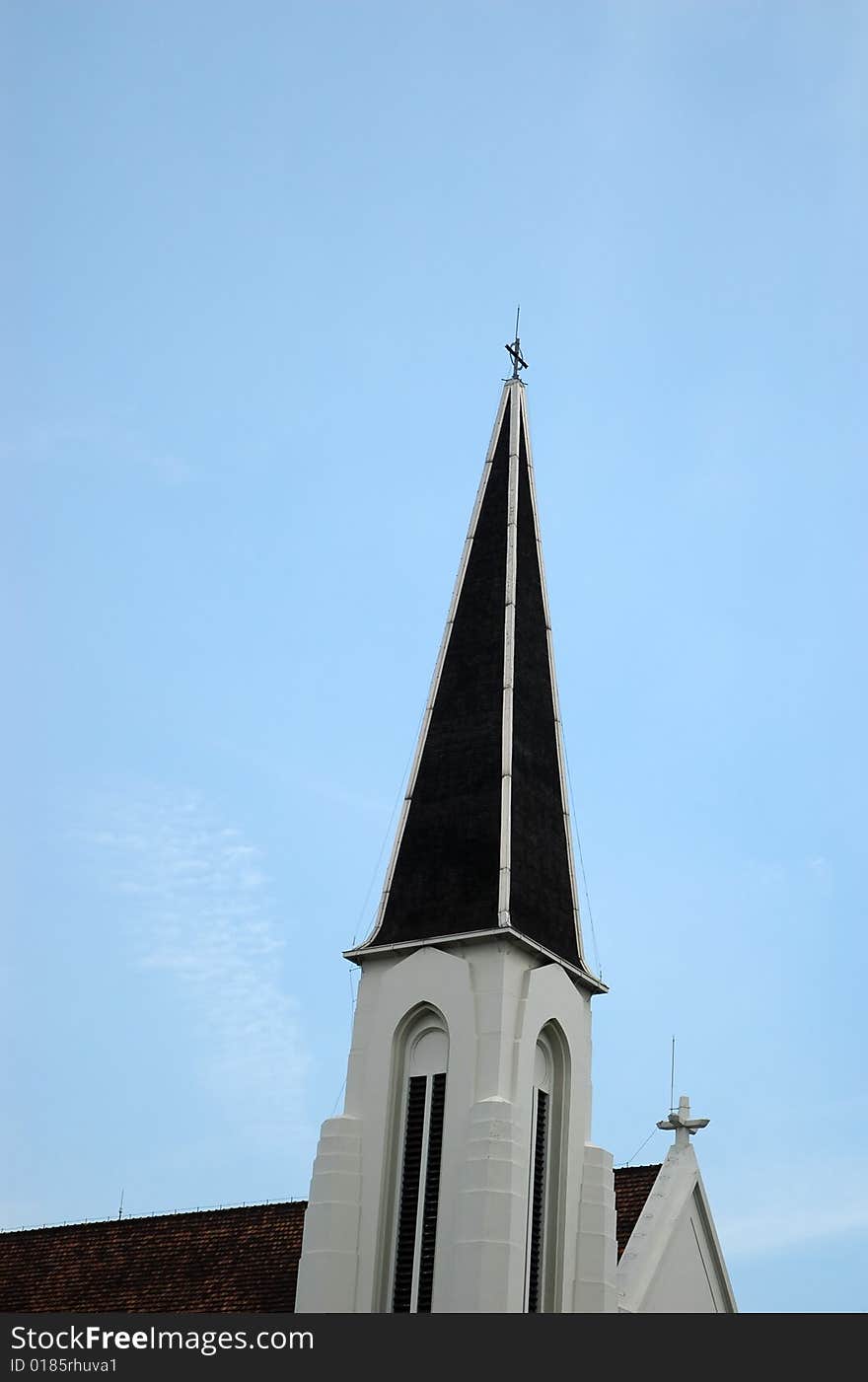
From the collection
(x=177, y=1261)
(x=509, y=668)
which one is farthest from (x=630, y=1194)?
(x=509, y=668)

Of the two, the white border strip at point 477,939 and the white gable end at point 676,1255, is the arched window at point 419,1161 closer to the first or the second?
the white border strip at point 477,939

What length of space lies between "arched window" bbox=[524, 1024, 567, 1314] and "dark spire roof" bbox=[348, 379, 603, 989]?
1.70 m

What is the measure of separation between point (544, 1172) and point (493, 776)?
22.7 ft

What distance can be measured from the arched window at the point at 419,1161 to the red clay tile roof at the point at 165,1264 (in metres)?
2.87

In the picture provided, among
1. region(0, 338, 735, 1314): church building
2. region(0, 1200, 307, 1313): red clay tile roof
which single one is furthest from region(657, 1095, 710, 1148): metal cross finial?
region(0, 1200, 307, 1313): red clay tile roof

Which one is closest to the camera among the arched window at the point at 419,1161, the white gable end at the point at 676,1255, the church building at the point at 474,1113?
the arched window at the point at 419,1161

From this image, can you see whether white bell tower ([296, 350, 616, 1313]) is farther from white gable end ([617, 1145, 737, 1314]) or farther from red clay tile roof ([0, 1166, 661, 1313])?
red clay tile roof ([0, 1166, 661, 1313])

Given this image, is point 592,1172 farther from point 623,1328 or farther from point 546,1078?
point 623,1328

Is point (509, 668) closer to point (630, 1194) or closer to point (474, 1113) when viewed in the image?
point (474, 1113)

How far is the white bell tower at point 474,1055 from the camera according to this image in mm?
26969

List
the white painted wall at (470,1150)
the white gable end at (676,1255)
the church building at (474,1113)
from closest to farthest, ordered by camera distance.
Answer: the white painted wall at (470,1150)
the church building at (474,1113)
the white gable end at (676,1255)

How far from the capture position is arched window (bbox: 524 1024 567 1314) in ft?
90.6

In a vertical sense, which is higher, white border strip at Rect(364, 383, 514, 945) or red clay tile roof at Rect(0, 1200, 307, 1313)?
→ white border strip at Rect(364, 383, 514, 945)

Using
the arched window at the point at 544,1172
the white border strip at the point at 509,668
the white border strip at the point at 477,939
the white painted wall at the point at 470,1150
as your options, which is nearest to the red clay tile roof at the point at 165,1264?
the white painted wall at the point at 470,1150
